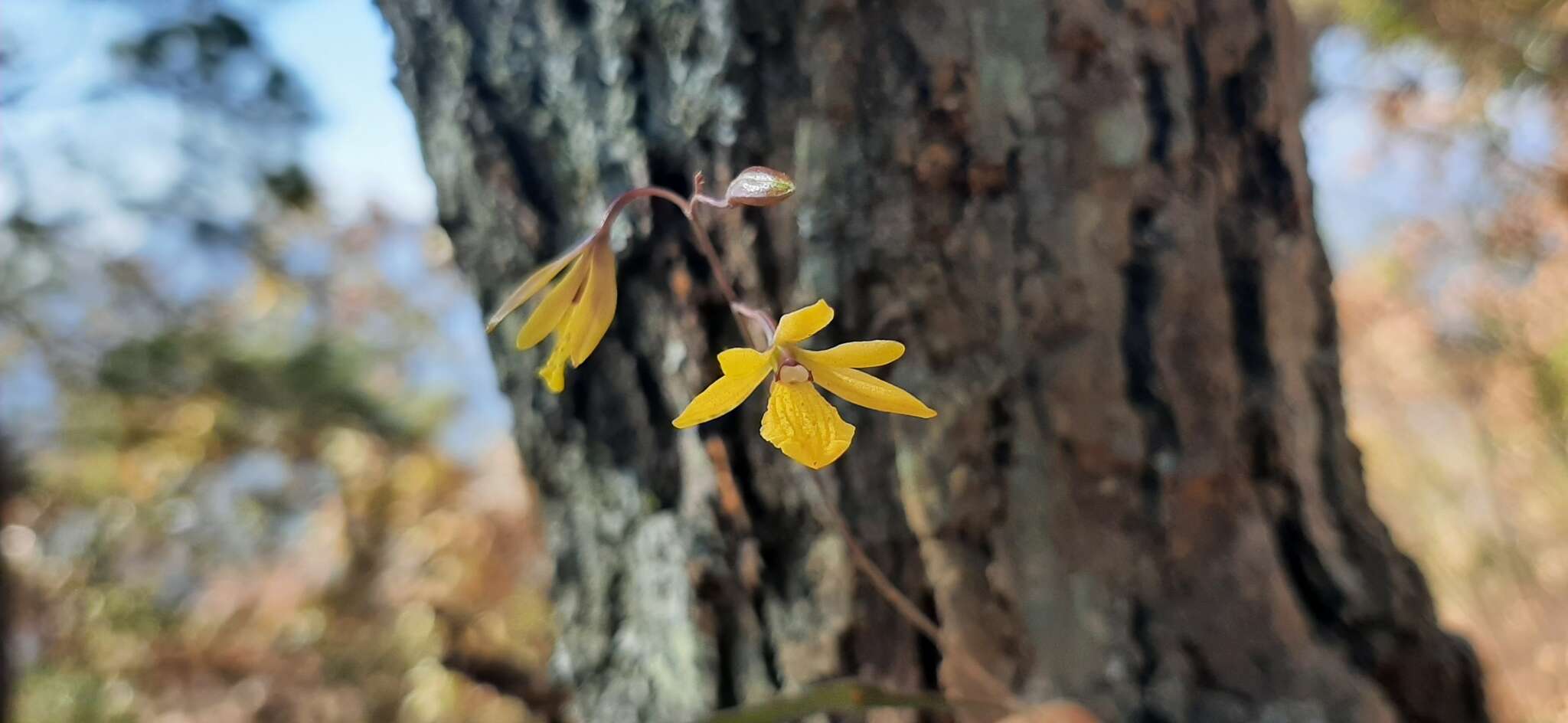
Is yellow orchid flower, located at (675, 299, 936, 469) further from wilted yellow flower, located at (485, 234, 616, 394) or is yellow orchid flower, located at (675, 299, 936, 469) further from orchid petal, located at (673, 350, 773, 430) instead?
wilted yellow flower, located at (485, 234, 616, 394)

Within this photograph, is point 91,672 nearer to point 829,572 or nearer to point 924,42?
point 829,572

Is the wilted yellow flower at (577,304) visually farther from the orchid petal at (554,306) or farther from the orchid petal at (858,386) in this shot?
the orchid petal at (858,386)

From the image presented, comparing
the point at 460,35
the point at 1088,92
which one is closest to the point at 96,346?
the point at 460,35

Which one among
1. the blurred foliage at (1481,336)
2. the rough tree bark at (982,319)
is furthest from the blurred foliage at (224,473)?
the blurred foliage at (1481,336)

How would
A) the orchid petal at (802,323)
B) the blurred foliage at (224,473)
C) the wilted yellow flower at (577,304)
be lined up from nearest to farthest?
the orchid petal at (802,323)
the wilted yellow flower at (577,304)
the blurred foliage at (224,473)

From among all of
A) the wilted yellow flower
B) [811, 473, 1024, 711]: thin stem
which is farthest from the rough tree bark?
the wilted yellow flower

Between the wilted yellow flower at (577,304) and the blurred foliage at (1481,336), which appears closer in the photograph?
the wilted yellow flower at (577,304)
